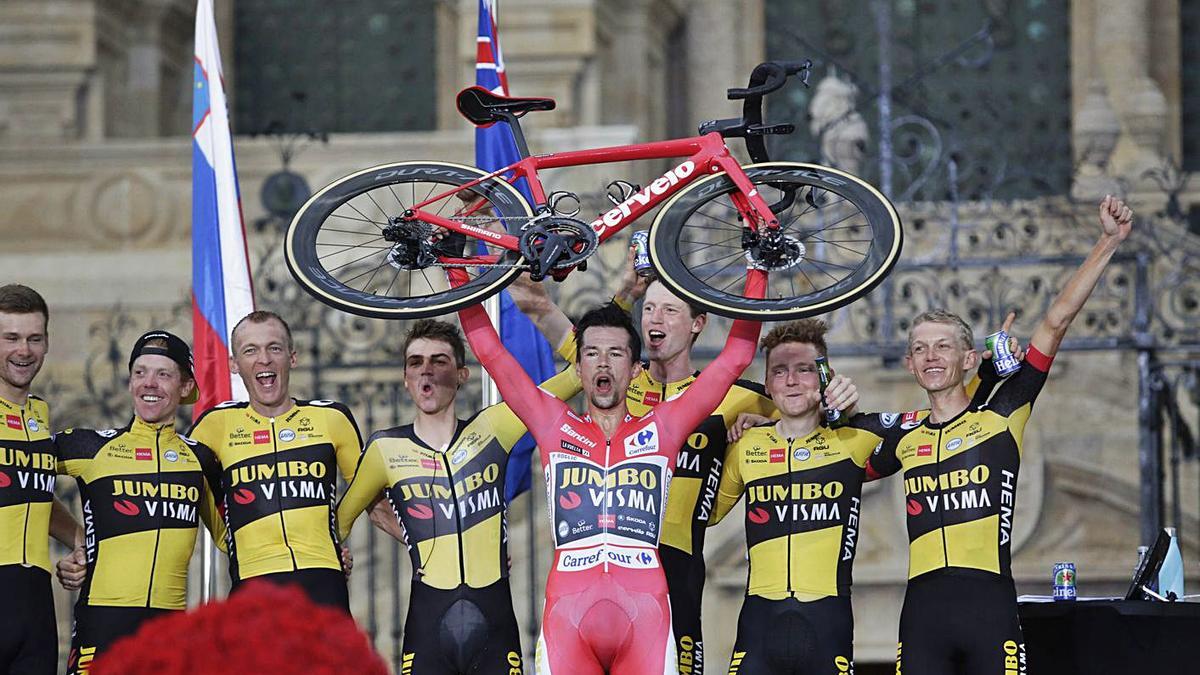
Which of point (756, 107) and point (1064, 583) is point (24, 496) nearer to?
point (756, 107)

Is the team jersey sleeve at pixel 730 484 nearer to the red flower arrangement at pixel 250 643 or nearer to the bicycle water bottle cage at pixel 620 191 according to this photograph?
the bicycle water bottle cage at pixel 620 191

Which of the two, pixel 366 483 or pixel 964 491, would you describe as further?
pixel 366 483

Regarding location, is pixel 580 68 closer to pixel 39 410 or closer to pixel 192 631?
pixel 39 410

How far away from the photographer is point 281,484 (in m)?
6.91

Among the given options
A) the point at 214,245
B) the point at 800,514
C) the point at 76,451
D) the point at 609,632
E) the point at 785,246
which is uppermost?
the point at 214,245

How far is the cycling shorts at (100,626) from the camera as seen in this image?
6.79 m

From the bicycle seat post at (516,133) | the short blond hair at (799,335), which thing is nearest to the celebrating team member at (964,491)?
the short blond hair at (799,335)

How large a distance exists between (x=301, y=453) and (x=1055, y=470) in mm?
5603

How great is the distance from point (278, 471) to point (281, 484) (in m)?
0.05

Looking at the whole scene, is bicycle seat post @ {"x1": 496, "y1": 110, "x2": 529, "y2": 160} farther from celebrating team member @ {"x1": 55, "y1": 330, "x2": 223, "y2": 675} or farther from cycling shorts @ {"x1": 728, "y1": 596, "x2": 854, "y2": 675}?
cycling shorts @ {"x1": 728, "y1": 596, "x2": 854, "y2": 675}

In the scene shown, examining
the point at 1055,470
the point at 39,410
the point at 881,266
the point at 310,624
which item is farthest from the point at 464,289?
the point at 1055,470

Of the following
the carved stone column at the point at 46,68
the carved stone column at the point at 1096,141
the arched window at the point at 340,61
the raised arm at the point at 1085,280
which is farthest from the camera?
the arched window at the point at 340,61

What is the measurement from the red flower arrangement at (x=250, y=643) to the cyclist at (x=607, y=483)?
11.1 feet

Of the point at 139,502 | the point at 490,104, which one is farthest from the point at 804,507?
the point at 139,502
